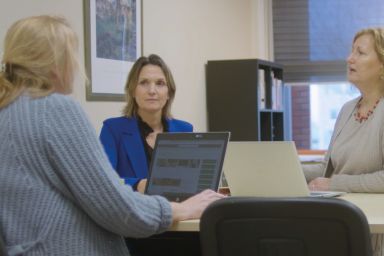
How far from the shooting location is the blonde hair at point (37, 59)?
148cm

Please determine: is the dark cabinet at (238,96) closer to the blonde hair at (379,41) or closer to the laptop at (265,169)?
the blonde hair at (379,41)

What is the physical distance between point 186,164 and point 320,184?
0.73 m

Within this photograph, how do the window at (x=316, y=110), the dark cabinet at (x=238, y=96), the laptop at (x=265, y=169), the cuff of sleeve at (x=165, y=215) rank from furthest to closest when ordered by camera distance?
the window at (x=316, y=110) < the dark cabinet at (x=238, y=96) < the laptop at (x=265, y=169) < the cuff of sleeve at (x=165, y=215)

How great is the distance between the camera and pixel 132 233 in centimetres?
155

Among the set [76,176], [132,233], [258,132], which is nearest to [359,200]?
[132,233]

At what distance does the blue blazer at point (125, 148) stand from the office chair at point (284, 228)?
108 cm

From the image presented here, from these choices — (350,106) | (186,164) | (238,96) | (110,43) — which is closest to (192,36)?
(238,96)

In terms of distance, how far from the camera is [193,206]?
176cm

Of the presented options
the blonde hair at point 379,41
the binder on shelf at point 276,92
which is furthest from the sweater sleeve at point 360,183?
the binder on shelf at point 276,92

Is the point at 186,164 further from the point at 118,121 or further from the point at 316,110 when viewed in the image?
the point at 316,110

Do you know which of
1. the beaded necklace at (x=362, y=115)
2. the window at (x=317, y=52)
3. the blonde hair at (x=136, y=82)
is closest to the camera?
the beaded necklace at (x=362, y=115)

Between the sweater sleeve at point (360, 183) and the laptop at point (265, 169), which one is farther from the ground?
the laptop at point (265, 169)

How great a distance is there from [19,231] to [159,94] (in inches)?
57.1

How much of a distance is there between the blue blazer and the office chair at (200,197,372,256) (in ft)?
3.54
